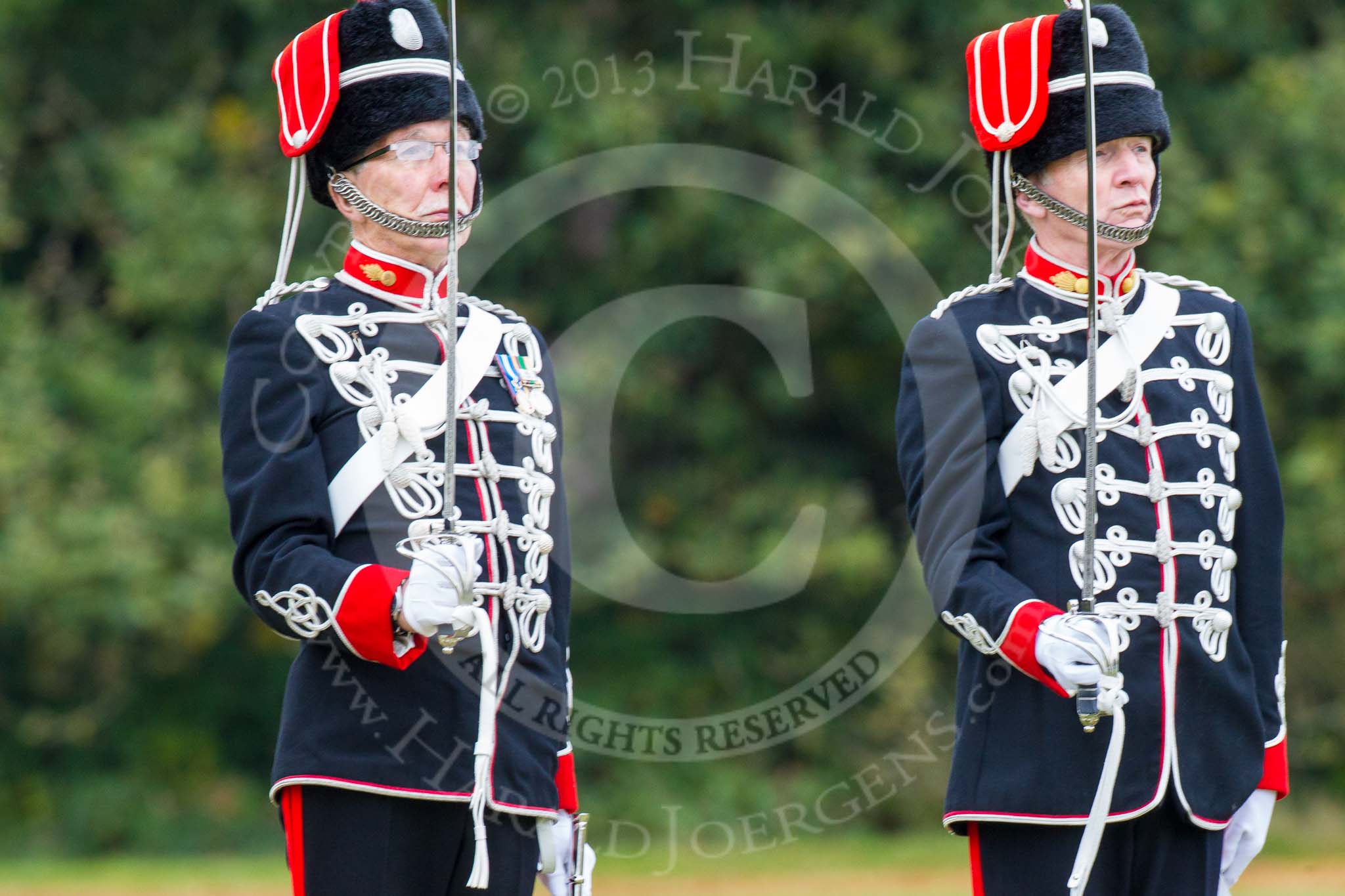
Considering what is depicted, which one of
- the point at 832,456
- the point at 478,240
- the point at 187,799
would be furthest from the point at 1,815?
the point at 832,456

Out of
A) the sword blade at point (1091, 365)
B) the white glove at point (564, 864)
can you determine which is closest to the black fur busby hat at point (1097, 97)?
the sword blade at point (1091, 365)

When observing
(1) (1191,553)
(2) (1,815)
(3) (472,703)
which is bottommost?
(2) (1,815)

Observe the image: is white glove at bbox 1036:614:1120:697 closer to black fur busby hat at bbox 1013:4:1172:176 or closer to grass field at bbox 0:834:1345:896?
black fur busby hat at bbox 1013:4:1172:176

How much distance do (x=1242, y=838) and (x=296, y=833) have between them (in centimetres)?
148

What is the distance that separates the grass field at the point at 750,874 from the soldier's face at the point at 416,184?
396 centimetres

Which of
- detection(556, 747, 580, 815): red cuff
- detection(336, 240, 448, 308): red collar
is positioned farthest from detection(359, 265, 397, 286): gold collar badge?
detection(556, 747, 580, 815): red cuff

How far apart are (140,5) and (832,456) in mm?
3814

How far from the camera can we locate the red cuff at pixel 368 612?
2773mm

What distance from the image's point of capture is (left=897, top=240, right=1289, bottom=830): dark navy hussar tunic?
298 centimetres

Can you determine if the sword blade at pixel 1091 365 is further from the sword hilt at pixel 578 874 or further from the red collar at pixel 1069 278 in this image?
the sword hilt at pixel 578 874

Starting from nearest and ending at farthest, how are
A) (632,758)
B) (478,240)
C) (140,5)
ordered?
1. (478,240)
2. (632,758)
3. (140,5)

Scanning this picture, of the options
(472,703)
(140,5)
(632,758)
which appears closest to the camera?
(472,703)

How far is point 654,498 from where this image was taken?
8500 millimetres

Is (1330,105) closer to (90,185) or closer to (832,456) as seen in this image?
(832,456)
